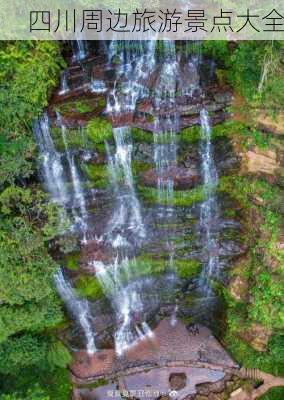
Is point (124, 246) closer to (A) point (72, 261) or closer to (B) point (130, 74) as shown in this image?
(A) point (72, 261)

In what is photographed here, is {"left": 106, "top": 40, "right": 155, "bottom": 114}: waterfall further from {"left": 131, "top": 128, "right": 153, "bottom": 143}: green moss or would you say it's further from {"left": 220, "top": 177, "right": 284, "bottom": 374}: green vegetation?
{"left": 220, "top": 177, "right": 284, "bottom": 374}: green vegetation

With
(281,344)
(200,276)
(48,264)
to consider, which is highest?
(48,264)

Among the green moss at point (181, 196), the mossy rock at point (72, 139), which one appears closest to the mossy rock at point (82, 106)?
the mossy rock at point (72, 139)

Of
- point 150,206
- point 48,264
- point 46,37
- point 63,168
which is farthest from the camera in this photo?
point 150,206

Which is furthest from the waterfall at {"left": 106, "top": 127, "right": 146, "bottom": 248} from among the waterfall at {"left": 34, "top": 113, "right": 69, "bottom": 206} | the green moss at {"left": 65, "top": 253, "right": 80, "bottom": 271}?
the waterfall at {"left": 34, "top": 113, "right": 69, "bottom": 206}

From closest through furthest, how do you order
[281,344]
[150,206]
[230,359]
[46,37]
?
[46,37]
[150,206]
[281,344]
[230,359]

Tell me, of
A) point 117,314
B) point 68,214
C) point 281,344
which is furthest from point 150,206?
point 281,344

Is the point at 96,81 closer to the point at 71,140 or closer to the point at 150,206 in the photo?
the point at 71,140
